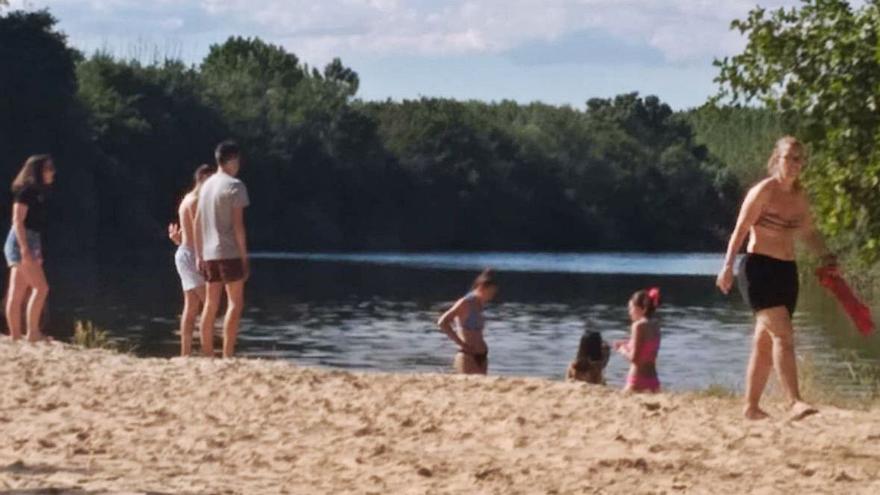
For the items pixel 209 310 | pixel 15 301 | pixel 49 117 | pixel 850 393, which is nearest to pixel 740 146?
pixel 49 117

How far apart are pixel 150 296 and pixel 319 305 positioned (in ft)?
13.1

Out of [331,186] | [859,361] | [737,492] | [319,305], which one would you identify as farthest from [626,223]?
[737,492]

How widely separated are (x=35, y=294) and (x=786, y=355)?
6.93 m

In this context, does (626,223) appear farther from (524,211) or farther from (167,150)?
(167,150)

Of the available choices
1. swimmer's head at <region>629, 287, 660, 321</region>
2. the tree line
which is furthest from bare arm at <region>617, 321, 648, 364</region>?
the tree line

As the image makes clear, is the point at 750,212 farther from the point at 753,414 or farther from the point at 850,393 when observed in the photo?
the point at 850,393

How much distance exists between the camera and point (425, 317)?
3897cm

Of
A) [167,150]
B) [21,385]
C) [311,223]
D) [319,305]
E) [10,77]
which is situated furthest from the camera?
[311,223]

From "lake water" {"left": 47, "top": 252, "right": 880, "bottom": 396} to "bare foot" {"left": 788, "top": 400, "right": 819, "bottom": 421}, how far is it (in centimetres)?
1155

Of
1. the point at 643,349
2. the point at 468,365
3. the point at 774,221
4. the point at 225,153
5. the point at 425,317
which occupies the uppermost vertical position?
the point at 225,153

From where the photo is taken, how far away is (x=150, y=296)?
1745 inches

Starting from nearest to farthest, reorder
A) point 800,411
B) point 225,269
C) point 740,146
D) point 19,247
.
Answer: point 800,411 → point 225,269 → point 19,247 → point 740,146

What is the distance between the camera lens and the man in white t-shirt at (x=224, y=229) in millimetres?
13938

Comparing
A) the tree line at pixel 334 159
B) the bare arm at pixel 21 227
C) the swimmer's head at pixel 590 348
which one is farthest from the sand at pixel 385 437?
the tree line at pixel 334 159
